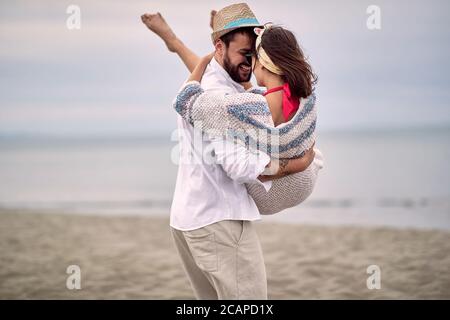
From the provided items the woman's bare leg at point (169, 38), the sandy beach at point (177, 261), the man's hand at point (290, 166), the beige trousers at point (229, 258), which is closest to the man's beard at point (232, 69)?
the woman's bare leg at point (169, 38)

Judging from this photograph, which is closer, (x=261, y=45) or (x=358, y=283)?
(x=261, y=45)

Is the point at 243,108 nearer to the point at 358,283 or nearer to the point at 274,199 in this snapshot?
the point at 274,199

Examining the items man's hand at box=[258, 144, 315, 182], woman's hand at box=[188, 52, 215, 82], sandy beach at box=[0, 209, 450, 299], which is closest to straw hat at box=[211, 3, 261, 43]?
woman's hand at box=[188, 52, 215, 82]

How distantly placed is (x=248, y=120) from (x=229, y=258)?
0.69m

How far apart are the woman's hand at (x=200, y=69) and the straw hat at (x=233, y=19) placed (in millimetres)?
107

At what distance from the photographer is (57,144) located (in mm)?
40156

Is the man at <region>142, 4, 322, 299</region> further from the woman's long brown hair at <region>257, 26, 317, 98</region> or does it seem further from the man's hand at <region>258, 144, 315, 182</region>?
the woman's long brown hair at <region>257, 26, 317, 98</region>

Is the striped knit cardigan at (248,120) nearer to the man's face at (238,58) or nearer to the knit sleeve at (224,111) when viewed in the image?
the knit sleeve at (224,111)

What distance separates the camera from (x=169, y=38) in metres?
3.34

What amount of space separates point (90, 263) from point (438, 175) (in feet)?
35.8

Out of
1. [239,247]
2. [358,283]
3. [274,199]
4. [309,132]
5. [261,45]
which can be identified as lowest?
[358,283]

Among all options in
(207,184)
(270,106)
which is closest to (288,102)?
(270,106)

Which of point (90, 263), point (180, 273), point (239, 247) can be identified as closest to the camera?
point (239, 247)

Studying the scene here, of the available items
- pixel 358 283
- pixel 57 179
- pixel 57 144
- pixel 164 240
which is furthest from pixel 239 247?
pixel 57 144
